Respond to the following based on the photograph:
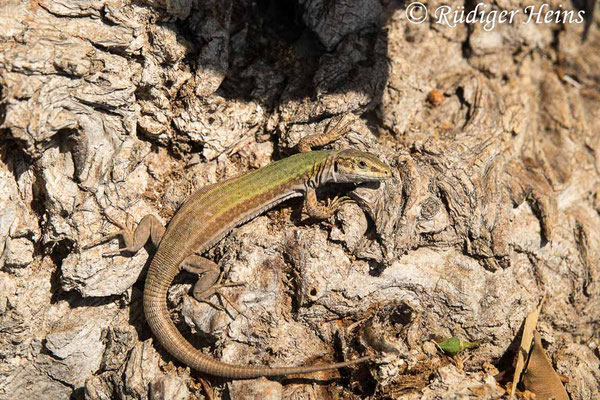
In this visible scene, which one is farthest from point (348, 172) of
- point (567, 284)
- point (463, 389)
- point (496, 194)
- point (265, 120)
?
point (567, 284)

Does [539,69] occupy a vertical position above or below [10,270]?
above

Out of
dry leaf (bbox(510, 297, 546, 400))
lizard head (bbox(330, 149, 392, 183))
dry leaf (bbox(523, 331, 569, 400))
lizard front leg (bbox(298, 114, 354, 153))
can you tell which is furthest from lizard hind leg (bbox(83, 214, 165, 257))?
dry leaf (bbox(523, 331, 569, 400))

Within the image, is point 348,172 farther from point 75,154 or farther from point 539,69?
point 539,69

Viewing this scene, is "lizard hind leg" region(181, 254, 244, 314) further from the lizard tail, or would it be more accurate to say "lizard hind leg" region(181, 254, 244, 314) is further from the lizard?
the lizard tail

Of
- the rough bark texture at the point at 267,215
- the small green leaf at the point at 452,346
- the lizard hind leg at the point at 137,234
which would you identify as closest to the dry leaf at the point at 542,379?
the rough bark texture at the point at 267,215

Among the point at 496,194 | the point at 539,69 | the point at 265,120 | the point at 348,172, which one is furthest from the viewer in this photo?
the point at 539,69

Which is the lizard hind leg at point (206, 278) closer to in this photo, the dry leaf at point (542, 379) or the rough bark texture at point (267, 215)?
the rough bark texture at point (267, 215)
